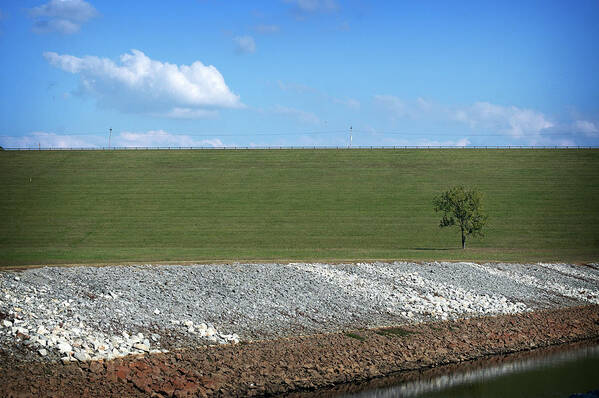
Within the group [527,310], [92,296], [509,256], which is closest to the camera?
[92,296]

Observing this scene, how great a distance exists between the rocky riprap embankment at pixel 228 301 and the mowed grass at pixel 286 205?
225 inches

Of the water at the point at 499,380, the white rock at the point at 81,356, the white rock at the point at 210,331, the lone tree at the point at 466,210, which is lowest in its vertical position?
the water at the point at 499,380

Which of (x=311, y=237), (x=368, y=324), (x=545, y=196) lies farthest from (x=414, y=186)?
(x=368, y=324)

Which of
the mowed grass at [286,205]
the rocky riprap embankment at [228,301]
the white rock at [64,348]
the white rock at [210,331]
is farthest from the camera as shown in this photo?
the mowed grass at [286,205]

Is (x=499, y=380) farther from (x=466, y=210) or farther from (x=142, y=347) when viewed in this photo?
(x=466, y=210)

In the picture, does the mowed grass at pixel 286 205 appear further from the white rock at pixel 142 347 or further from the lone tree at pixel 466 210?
the white rock at pixel 142 347

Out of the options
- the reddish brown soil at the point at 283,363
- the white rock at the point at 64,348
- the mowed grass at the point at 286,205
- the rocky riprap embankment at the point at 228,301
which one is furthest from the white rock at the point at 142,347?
the mowed grass at the point at 286,205

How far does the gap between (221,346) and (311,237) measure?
36.6 meters

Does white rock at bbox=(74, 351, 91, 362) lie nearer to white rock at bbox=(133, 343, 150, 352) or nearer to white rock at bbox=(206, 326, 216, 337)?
white rock at bbox=(133, 343, 150, 352)

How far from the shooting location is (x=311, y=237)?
57375 millimetres

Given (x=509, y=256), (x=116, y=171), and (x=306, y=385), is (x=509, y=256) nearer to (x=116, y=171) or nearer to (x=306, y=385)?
(x=306, y=385)

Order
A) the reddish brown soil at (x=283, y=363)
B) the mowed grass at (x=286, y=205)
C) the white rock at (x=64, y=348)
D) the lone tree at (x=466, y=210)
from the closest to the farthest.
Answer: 1. the reddish brown soil at (x=283, y=363)
2. the white rock at (x=64, y=348)
3. the mowed grass at (x=286, y=205)
4. the lone tree at (x=466, y=210)

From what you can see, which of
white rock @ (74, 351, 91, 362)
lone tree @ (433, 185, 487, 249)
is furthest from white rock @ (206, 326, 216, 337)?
lone tree @ (433, 185, 487, 249)

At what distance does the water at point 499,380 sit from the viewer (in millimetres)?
19594
